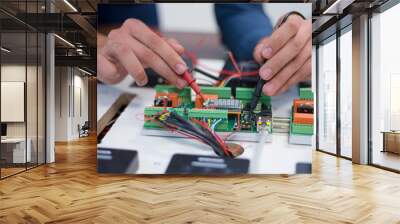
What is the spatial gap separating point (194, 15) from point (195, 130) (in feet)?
5.79

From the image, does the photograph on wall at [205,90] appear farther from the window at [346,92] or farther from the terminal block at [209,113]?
the window at [346,92]

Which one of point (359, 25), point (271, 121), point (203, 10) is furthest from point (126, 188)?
point (359, 25)

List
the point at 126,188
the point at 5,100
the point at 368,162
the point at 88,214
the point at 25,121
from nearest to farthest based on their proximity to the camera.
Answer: the point at 88,214
the point at 126,188
the point at 5,100
the point at 25,121
the point at 368,162

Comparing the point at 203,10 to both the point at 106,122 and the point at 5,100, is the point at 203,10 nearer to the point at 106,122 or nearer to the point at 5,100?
the point at 106,122

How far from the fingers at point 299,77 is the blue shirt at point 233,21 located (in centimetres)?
68

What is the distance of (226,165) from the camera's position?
18.8 feet

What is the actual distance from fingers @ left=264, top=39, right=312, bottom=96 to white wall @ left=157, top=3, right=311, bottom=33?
2.02 ft

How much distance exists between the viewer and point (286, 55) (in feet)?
18.3

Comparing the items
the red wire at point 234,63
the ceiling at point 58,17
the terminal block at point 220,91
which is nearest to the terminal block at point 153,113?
the terminal block at point 220,91

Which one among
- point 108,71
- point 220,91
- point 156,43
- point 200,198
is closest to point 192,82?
point 220,91

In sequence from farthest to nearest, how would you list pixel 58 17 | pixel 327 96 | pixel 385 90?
pixel 327 96 → pixel 58 17 → pixel 385 90

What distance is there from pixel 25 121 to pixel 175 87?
109 inches

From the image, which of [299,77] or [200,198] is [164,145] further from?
[299,77]

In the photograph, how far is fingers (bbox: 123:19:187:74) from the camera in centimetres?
563
